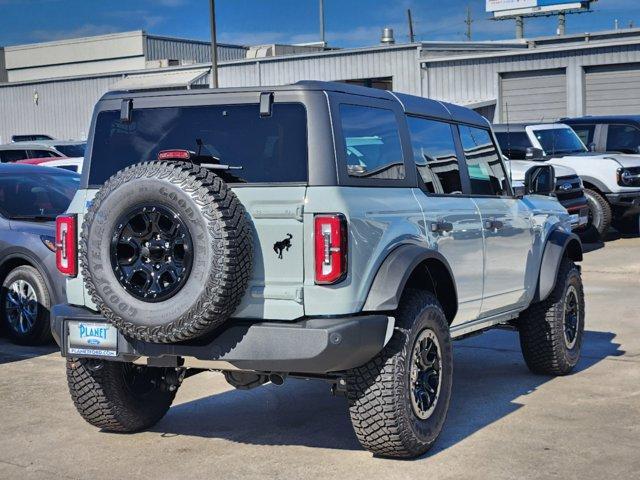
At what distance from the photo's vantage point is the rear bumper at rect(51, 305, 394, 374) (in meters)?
5.13

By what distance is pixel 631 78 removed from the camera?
96.8ft

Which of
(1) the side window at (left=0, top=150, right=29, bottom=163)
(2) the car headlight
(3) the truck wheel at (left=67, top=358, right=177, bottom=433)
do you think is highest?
(1) the side window at (left=0, top=150, right=29, bottom=163)

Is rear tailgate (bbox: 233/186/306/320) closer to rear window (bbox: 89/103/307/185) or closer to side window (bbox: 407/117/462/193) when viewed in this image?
rear window (bbox: 89/103/307/185)

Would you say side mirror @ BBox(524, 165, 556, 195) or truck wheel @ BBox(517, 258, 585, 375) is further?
side mirror @ BBox(524, 165, 556, 195)

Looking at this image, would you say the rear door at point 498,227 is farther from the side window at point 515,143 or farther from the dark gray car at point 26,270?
the side window at point 515,143

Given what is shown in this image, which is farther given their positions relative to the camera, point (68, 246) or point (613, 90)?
point (613, 90)

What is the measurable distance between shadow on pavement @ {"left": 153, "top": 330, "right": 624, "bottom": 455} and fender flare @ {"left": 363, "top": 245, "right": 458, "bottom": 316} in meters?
0.95

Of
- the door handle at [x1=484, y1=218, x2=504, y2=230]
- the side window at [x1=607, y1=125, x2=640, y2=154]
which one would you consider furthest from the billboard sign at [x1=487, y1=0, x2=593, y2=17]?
the door handle at [x1=484, y1=218, x2=504, y2=230]

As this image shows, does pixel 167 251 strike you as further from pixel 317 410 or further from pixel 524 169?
pixel 524 169

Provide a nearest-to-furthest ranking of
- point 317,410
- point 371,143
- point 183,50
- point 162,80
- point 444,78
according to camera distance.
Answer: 1. point 371,143
2. point 317,410
3. point 444,78
4. point 162,80
5. point 183,50

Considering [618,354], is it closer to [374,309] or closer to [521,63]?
[374,309]

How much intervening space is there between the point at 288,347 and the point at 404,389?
0.67 meters

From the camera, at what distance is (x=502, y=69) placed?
31.8 metres

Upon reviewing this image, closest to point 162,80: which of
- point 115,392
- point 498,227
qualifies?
point 498,227
